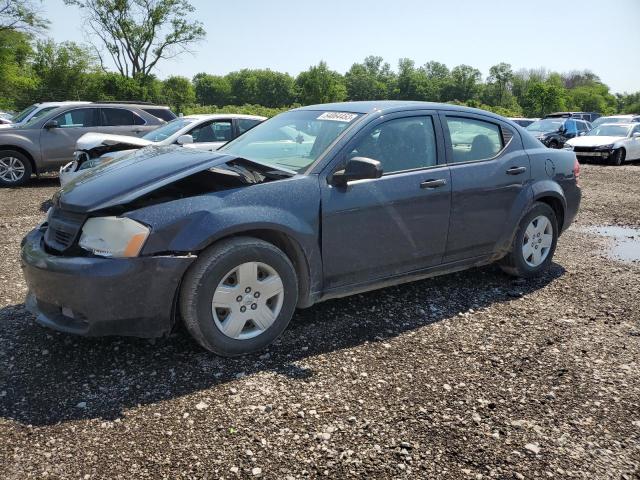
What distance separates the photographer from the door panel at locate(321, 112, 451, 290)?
371cm

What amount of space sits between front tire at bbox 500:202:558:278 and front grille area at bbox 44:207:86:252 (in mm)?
3663

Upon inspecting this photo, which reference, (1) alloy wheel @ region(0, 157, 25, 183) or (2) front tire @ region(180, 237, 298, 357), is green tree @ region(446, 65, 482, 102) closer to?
(1) alloy wheel @ region(0, 157, 25, 183)

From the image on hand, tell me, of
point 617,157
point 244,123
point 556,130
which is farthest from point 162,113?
point 556,130

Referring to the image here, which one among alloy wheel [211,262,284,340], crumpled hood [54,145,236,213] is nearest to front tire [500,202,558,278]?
alloy wheel [211,262,284,340]

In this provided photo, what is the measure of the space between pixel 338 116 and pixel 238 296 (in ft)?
5.65

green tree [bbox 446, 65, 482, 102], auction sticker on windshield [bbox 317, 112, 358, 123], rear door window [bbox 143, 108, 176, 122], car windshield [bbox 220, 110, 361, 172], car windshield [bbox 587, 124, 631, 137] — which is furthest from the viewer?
green tree [bbox 446, 65, 482, 102]

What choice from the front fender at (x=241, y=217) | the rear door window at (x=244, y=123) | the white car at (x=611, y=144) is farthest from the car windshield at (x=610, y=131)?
the front fender at (x=241, y=217)

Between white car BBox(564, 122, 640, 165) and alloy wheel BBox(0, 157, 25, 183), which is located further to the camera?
white car BBox(564, 122, 640, 165)

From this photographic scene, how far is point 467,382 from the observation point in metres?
3.21

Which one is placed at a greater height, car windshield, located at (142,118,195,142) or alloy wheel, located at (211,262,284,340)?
car windshield, located at (142,118,195,142)

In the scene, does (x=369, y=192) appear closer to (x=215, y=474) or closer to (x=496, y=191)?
(x=496, y=191)

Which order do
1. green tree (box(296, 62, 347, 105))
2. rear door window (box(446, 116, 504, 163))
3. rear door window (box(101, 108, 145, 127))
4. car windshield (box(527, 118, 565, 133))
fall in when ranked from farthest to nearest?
green tree (box(296, 62, 347, 105))
car windshield (box(527, 118, 565, 133))
rear door window (box(101, 108, 145, 127))
rear door window (box(446, 116, 504, 163))

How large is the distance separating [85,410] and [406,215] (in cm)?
250

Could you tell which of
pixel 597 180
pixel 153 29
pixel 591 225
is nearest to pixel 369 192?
pixel 591 225
